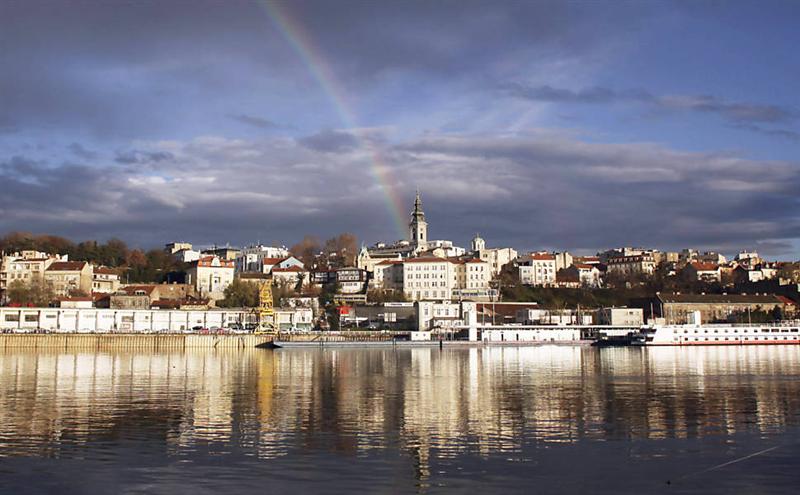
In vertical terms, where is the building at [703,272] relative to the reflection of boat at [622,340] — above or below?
above

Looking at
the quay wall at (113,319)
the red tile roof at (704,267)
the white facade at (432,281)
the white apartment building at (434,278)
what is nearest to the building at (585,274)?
the red tile roof at (704,267)

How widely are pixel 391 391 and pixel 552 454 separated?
558 inches

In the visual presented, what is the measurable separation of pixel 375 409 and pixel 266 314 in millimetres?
67389

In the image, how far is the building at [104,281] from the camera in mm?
106312

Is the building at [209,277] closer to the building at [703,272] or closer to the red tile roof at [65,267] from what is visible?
the red tile roof at [65,267]

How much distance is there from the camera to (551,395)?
1141 inches

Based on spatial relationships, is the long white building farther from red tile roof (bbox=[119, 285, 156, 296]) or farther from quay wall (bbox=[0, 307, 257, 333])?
red tile roof (bbox=[119, 285, 156, 296])

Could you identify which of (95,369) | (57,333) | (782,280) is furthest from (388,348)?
(782,280)

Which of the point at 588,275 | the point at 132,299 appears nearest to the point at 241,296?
the point at 132,299

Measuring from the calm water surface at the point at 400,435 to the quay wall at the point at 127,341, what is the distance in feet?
136

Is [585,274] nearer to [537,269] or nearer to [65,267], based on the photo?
[537,269]

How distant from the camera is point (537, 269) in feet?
459

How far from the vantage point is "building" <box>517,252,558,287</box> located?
13838 centimetres

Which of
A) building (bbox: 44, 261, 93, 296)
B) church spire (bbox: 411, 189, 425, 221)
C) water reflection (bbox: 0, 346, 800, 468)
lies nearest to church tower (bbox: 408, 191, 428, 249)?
church spire (bbox: 411, 189, 425, 221)
